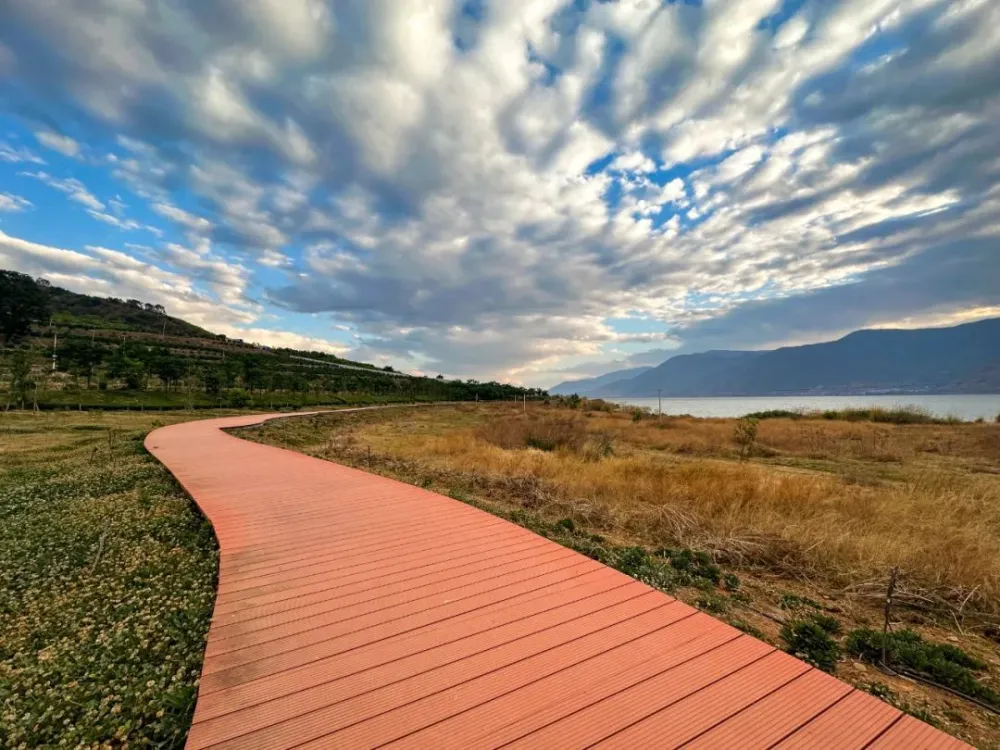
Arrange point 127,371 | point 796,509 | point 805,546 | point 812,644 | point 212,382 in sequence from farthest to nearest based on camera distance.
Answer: point 212,382
point 127,371
point 796,509
point 805,546
point 812,644

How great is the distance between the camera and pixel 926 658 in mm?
2689

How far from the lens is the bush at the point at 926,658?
2.48 m

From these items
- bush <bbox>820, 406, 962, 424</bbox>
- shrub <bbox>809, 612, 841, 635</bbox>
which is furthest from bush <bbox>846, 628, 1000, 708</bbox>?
bush <bbox>820, 406, 962, 424</bbox>

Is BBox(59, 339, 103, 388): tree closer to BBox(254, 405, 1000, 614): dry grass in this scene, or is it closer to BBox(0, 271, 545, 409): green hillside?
BBox(0, 271, 545, 409): green hillside

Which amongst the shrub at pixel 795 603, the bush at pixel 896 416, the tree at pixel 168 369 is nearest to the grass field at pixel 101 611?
the shrub at pixel 795 603

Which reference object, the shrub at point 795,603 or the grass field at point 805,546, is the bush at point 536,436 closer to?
the grass field at point 805,546

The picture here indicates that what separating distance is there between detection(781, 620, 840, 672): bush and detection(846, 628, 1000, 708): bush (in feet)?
0.64

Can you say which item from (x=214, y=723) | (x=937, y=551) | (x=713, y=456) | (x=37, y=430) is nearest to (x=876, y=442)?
(x=713, y=456)

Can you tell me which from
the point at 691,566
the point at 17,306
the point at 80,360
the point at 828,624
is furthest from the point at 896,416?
the point at 17,306

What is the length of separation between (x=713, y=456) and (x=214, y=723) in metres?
15.3

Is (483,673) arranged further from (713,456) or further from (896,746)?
(713,456)

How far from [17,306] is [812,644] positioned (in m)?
61.0

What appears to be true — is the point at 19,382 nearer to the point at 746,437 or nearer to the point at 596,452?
the point at 596,452

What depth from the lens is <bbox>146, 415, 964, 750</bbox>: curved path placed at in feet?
5.97
